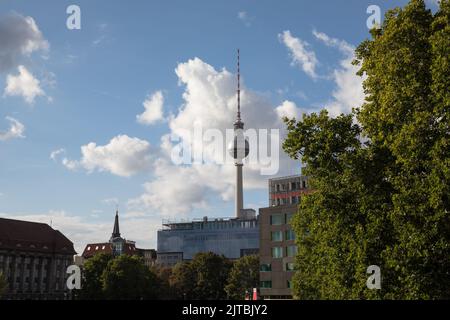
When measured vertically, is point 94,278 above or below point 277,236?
below

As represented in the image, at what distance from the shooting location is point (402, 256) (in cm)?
2534

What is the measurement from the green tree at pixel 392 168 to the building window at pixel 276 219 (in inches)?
2330

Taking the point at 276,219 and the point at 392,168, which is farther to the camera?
the point at 276,219

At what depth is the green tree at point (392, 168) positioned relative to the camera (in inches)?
989

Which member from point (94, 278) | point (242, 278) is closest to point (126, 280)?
point (94, 278)

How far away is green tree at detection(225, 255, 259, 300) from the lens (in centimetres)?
11306

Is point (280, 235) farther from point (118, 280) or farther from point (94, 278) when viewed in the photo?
point (94, 278)

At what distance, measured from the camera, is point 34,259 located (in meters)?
148

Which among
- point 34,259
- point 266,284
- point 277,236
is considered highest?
point 277,236

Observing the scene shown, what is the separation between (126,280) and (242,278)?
2654cm

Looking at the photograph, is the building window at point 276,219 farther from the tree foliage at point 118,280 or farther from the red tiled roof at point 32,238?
the red tiled roof at point 32,238

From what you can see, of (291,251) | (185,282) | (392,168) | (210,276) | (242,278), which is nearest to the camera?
(392,168)
